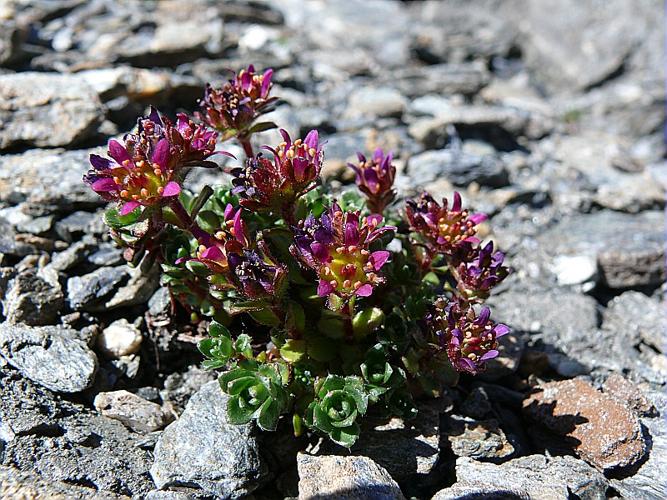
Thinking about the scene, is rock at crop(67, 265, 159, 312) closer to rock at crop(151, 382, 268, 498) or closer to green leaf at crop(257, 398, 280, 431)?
rock at crop(151, 382, 268, 498)

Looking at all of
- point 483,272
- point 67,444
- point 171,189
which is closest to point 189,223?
point 171,189

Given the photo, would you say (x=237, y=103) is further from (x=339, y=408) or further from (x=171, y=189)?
(x=339, y=408)

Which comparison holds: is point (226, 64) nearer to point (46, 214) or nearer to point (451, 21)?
point (46, 214)

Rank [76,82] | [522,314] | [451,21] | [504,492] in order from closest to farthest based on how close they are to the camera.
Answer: [504,492] → [522,314] → [76,82] → [451,21]

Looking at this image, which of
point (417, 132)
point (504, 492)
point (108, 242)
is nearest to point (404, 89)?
point (417, 132)

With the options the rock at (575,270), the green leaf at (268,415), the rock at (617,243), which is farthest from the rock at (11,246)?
the rock at (617,243)
